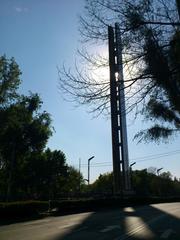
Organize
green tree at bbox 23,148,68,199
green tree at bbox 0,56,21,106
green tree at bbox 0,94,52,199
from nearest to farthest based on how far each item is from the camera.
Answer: green tree at bbox 0,56,21,106 < green tree at bbox 0,94,52,199 < green tree at bbox 23,148,68,199

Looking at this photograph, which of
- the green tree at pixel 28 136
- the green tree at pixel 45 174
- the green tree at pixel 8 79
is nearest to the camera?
the green tree at pixel 8 79

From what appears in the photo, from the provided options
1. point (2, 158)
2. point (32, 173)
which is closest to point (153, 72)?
point (2, 158)

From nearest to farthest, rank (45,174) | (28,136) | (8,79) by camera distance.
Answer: (8,79) < (28,136) < (45,174)

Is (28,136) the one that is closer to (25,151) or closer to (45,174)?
(25,151)

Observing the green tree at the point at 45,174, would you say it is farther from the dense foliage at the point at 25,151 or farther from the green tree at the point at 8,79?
the green tree at the point at 8,79

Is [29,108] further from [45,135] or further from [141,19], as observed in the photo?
[141,19]

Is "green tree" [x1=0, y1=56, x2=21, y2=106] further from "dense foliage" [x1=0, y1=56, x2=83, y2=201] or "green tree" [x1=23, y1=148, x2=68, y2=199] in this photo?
"green tree" [x1=23, y1=148, x2=68, y2=199]

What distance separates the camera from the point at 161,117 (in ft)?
61.3

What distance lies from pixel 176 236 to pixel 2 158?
4610 centimetres

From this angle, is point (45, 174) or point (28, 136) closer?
point (28, 136)

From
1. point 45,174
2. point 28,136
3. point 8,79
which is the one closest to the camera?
point 8,79

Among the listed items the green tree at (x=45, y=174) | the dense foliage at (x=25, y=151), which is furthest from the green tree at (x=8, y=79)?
the green tree at (x=45, y=174)

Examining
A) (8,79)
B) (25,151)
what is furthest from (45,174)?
(8,79)

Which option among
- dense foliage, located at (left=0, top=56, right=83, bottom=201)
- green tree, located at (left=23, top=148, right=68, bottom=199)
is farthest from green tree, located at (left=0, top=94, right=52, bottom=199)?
green tree, located at (left=23, top=148, right=68, bottom=199)
